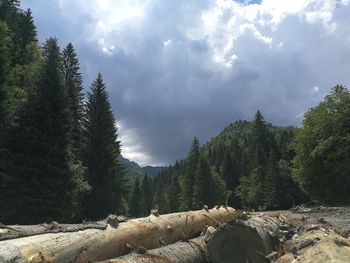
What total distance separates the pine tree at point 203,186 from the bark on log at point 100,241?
77002mm

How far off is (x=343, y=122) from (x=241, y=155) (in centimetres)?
9324

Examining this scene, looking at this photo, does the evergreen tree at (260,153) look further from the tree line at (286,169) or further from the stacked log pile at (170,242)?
the stacked log pile at (170,242)

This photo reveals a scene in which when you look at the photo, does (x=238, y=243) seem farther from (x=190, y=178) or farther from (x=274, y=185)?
(x=190, y=178)

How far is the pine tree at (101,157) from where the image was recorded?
47750mm

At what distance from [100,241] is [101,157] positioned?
42623 millimetres

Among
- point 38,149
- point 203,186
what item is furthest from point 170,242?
point 203,186

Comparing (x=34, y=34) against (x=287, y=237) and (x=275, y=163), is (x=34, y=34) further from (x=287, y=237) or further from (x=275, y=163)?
(x=287, y=237)

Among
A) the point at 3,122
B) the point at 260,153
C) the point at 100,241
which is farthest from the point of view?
the point at 260,153

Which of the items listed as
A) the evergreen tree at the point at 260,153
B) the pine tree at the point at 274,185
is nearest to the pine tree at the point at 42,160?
the pine tree at the point at 274,185

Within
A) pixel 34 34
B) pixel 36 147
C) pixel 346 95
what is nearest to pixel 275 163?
pixel 346 95

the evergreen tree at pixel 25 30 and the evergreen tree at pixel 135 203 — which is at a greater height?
the evergreen tree at pixel 25 30

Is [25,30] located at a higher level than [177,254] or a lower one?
higher

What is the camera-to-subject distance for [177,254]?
30.4 feet

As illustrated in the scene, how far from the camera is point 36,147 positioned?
30109 mm
